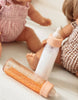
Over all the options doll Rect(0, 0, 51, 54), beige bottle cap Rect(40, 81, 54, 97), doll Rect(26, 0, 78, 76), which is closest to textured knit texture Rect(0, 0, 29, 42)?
doll Rect(0, 0, 51, 54)

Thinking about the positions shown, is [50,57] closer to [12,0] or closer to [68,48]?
[68,48]

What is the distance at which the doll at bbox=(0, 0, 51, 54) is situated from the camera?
662 millimetres

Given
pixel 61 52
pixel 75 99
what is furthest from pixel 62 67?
pixel 75 99

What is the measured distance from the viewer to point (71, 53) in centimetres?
62

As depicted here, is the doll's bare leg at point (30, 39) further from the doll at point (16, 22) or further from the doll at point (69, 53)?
the doll at point (69, 53)

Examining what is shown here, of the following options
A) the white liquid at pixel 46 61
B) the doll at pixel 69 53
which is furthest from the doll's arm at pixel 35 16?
the white liquid at pixel 46 61

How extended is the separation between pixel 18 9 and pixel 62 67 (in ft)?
0.83

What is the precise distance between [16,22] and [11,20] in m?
0.02

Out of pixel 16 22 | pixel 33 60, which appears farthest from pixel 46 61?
pixel 16 22

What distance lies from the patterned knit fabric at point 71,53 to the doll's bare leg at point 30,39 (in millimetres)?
132

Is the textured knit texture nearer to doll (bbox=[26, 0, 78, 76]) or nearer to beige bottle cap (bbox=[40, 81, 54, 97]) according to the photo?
doll (bbox=[26, 0, 78, 76])

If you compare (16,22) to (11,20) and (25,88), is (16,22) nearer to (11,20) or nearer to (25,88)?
(11,20)

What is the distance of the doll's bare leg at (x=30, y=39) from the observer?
74 cm

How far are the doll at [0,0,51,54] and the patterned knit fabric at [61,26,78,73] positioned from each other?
0.46 feet
